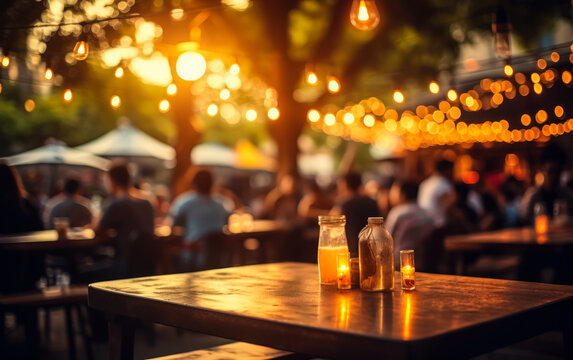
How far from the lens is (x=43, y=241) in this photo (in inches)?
257

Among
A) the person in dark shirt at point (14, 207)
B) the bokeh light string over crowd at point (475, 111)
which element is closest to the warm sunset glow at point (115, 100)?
the person in dark shirt at point (14, 207)

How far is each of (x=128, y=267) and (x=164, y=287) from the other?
308cm

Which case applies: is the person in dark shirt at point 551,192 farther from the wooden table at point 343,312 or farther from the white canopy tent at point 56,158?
the white canopy tent at point 56,158

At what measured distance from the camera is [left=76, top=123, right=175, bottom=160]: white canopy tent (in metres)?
12.4

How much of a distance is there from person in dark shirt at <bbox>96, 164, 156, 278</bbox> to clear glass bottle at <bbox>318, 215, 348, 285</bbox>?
3.43 m

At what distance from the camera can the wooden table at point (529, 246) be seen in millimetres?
5816

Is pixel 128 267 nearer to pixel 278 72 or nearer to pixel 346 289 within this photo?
pixel 346 289

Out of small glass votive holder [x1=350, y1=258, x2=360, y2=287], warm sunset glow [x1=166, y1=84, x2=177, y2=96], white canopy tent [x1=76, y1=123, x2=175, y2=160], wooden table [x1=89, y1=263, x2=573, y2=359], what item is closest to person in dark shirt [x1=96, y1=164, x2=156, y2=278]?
warm sunset glow [x1=166, y1=84, x2=177, y2=96]

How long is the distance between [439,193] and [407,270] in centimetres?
517

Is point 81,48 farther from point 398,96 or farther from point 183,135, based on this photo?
point 183,135

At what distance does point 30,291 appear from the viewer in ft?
19.9

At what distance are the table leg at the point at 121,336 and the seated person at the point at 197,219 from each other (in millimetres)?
4141

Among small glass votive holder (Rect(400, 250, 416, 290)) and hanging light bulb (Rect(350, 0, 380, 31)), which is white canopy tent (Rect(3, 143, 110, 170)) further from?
small glass votive holder (Rect(400, 250, 416, 290))

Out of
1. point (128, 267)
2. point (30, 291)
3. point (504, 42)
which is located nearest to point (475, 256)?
point (504, 42)
